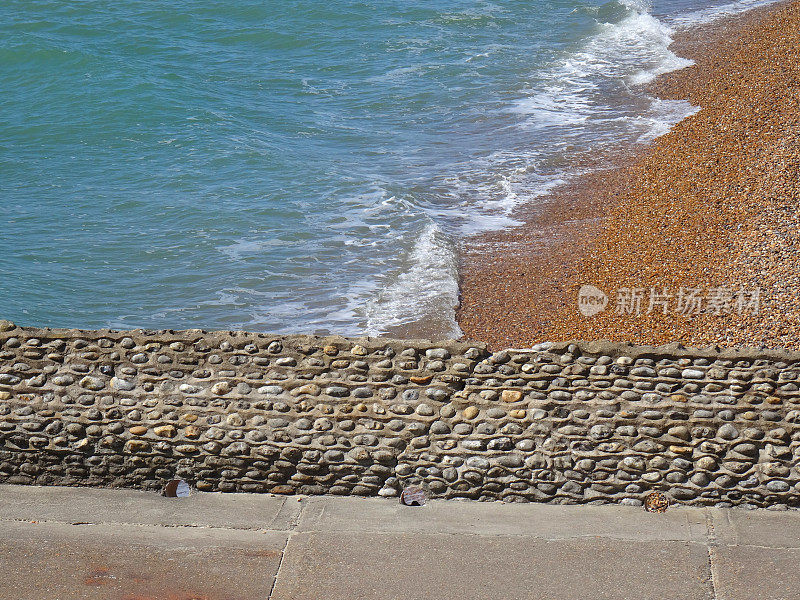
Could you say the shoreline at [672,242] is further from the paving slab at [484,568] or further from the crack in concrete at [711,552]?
the paving slab at [484,568]

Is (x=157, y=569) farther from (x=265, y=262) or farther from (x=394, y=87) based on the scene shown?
(x=394, y=87)

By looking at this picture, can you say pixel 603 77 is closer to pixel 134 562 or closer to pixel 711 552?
pixel 711 552

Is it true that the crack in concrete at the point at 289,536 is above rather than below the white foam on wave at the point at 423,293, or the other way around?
above

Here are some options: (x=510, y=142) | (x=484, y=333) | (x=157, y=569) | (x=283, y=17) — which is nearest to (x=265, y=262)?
(x=484, y=333)

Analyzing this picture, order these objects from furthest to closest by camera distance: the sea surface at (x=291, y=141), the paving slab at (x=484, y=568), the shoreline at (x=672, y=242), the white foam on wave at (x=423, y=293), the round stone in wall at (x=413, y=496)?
the sea surface at (x=291, y=141) < the white foam on wave at (x=423, y=293) < the shoreline at (x=672, y=242) < the round stone in wall at (x=413, y=496) < the paving slab at (x=484, y=568)

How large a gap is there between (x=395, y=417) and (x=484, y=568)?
119 cm

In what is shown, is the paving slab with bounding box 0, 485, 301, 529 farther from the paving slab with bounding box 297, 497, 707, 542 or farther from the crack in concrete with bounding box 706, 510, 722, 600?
the crack in concrete with bounding box 706, 510, 722, 600

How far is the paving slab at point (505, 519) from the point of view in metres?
5.66

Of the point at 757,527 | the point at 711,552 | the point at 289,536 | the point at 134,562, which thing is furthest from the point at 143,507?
the point at 757,527

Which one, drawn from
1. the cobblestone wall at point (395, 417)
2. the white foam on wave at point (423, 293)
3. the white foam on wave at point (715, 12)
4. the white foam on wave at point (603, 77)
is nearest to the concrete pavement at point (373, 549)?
the cobblestone wall at point (395, 417)

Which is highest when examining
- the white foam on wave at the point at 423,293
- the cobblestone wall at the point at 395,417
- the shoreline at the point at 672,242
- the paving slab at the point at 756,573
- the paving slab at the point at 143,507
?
the cobblestone wall at the point at 395,417

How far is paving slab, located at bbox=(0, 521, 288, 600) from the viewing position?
5.10 meters

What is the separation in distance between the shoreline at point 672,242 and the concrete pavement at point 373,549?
4.22 m

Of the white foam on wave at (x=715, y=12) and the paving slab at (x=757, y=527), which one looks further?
the white foam on wave at (x=715, y=12)
